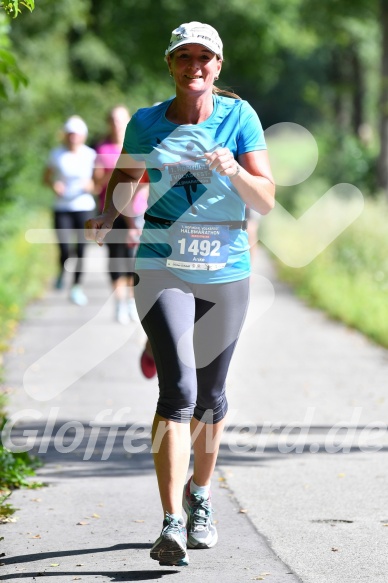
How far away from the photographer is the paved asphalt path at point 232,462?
16.6 ft

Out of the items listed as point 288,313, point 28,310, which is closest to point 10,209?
point 28,310

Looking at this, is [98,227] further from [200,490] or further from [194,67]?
[200,490]

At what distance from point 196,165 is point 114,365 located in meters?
6.03

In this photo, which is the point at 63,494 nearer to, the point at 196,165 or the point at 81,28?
the point at 196,165

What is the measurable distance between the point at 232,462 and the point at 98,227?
2.36 metres

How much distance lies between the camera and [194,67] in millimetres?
4977

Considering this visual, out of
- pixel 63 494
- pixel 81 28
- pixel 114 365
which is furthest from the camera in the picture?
pixel 81 28

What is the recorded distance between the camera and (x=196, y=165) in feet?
16.3

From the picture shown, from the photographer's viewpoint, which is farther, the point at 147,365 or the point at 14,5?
the point at 147,365

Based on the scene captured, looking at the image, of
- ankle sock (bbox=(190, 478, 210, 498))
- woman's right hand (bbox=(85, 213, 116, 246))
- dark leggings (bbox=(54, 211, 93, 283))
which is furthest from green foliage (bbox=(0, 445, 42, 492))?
dark leggings (bbox=(54, 211, 93, 283))

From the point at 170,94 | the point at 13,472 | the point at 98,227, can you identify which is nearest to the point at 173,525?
the point at 98,227

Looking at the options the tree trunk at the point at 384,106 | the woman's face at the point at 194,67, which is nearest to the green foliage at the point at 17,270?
the tree trunk at the point at 384,106

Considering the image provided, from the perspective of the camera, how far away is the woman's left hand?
466cm

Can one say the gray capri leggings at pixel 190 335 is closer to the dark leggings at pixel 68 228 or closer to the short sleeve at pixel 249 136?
the short sleeve at pixel 249 136
